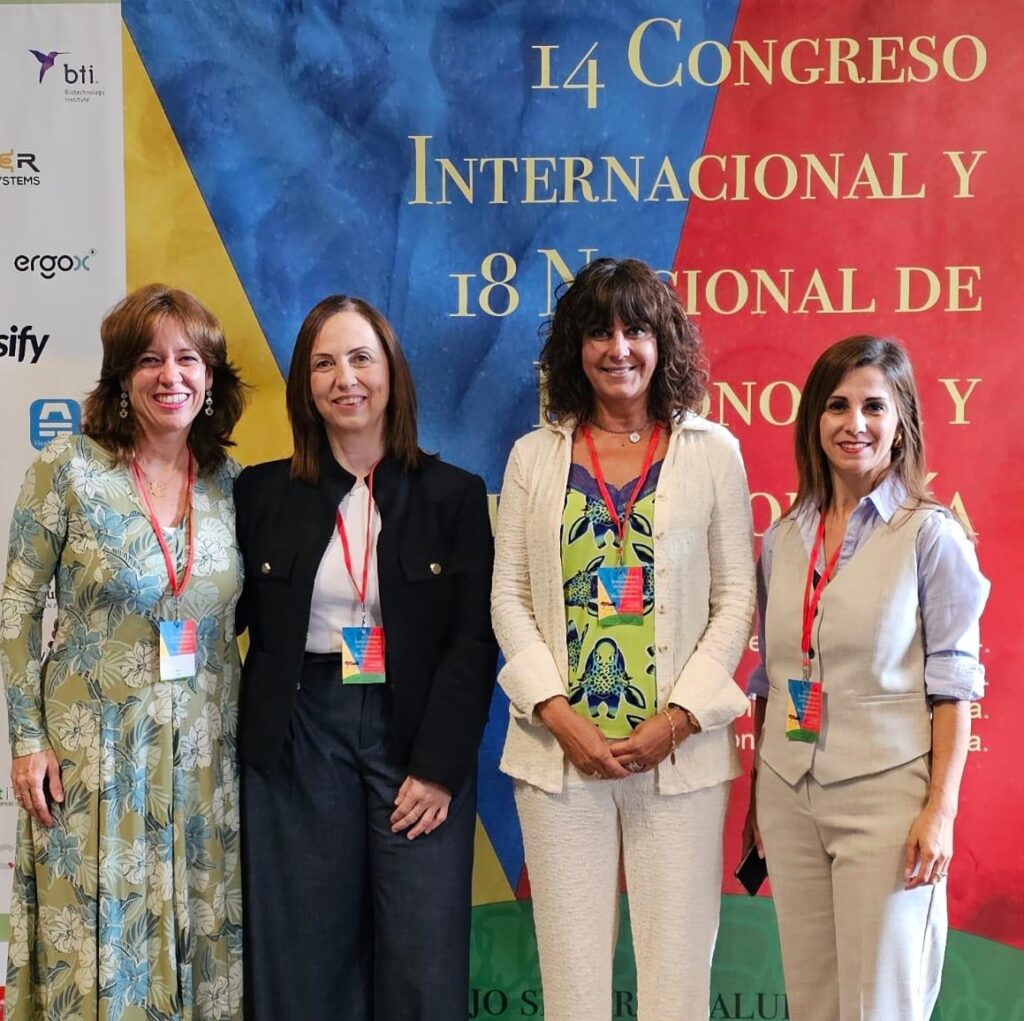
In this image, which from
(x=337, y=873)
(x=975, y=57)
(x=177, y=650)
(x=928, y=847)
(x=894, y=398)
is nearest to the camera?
(x=928, y=847)

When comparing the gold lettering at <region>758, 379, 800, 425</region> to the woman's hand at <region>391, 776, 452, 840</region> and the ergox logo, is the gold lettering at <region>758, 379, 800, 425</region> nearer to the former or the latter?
the woman's hand at <region>391, 776, 452, 840</region>

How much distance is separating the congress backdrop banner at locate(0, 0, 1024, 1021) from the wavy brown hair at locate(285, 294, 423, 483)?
62 cm

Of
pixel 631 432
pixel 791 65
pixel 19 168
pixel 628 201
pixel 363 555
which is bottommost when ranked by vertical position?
pixel 363 555

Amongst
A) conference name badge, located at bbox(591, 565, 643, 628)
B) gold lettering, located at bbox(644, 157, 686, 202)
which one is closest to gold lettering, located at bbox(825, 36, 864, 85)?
gold lettering, located at bbox(644, 157, 686, 202)

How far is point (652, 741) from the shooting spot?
198 cm

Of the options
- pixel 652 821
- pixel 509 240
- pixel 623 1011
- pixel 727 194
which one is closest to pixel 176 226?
pixel 509 240

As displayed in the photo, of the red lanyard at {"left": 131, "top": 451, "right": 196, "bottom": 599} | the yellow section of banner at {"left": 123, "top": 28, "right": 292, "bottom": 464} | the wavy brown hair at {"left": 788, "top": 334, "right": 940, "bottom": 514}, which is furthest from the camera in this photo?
the yellow section of banner at {"left": 123, "top": 28, "right": 292, "bottom": 464}

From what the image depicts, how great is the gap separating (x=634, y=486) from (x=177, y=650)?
2.98 ft

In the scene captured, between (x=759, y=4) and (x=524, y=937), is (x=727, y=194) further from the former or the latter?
(x=524, y=937)

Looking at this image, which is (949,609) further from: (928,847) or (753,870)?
(753,870)

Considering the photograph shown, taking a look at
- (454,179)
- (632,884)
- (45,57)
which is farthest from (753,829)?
(45,57)

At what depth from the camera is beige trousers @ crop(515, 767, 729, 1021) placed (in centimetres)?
204

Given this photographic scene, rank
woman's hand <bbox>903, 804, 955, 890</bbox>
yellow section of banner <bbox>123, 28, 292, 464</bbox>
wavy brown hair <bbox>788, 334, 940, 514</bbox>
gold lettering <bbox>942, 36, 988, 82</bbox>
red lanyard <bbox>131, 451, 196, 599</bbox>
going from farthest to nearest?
yellow section of banner <bbox>123, 28, 292, 464</bbox> → gold lettering <bbox>942, 36, 988, 82</bbox> → red lanyard <bbox>131, 451, 196, 599</bbox> → wavy brown hair <bbox>788, 334, 940, 514</bbox> → woman's hand <bbox>903, 804, 955, 890</bbox>

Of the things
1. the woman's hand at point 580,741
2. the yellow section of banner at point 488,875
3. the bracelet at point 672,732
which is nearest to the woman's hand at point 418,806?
the woman's hand at point 580,741
